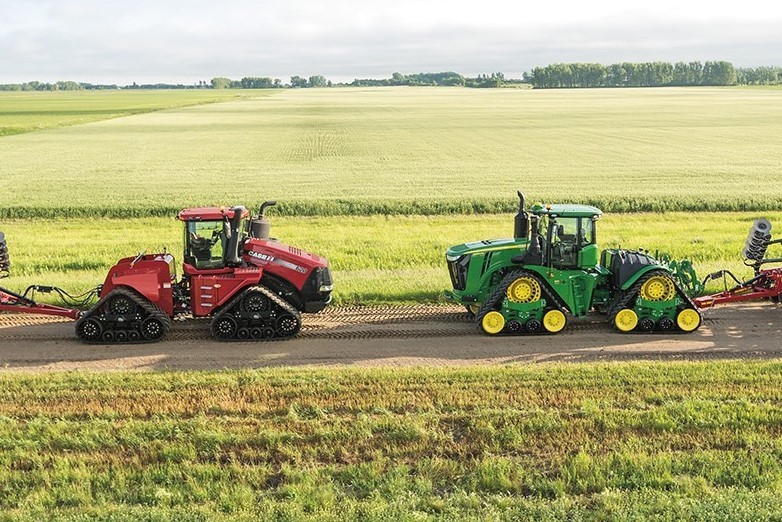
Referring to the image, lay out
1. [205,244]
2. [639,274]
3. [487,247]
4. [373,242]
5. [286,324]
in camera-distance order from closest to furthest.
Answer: [205,244], [286,324], [639,274], [487,247], [373,242]

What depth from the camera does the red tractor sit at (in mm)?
13508

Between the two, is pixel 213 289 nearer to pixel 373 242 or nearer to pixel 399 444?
pixel 399 444

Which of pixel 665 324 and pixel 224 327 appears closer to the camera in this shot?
pixel 224 327

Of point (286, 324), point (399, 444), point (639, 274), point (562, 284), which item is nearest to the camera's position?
point (399, 444)

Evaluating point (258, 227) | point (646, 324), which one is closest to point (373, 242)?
point (258, 227)

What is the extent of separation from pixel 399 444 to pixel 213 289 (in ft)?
19.3

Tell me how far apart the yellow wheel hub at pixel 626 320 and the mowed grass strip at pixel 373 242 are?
3.89 metres

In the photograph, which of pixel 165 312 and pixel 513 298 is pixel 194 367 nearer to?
pixel 165 312

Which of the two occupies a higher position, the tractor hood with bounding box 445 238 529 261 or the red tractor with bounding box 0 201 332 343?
the tractor hood with bounding box 445 238 529 261

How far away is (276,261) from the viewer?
1395cm

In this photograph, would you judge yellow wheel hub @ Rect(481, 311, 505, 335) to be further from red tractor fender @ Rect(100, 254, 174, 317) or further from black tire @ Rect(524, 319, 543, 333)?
red tractor fender @ Rect(100, 254, 174, 317)

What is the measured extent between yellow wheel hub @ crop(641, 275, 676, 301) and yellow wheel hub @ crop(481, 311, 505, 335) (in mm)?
2541

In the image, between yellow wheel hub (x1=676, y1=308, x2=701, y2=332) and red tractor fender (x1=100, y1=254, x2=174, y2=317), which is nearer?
red tractor fender (x1=100, y1=254, x2=174, y2=317)

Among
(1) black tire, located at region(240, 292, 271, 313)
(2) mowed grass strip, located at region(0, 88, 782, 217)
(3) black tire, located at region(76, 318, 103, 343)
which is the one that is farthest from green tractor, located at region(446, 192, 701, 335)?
(2) mowed grass strip, located at region(0, 88, 782, 217)
